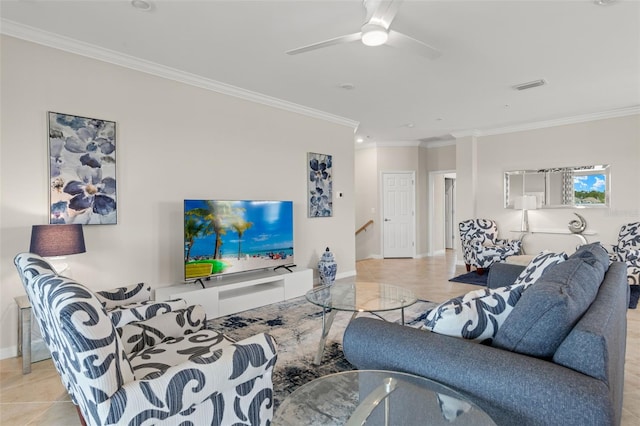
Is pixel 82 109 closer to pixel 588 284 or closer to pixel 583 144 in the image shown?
pixel 588 284

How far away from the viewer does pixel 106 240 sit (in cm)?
322

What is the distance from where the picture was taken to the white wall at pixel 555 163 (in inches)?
206

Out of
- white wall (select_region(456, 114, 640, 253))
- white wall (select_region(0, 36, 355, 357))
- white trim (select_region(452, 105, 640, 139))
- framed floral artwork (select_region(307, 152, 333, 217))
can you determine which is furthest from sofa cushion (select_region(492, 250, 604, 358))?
white trim (select_region(452, 105, 640, 139))

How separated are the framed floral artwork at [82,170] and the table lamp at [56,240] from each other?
45 cm

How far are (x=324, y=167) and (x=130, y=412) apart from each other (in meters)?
4.43

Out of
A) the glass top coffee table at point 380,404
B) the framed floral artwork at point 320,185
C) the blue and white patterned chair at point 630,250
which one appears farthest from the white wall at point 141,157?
the blue and white patterned chair at point 630,250

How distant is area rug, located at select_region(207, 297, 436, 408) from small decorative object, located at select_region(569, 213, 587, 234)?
3201mm

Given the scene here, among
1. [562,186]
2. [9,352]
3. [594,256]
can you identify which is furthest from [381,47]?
[562,186]

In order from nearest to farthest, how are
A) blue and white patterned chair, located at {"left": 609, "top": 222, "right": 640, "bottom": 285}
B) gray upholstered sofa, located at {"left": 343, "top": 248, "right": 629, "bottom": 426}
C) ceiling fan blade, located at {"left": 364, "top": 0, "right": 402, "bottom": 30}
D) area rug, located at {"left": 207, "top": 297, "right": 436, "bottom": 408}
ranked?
gray upholstered sofa, located at {"left": 343, "top": 248, "right": 629, "bottom": 426} → ceiling fan blade, located at {"left": 364, "top": 0, "right": 402, "bottom": 30} → area rug, located at {"left": 207, "top": 297, "right": 436, "bottom": 408} → blue and white patterned chair, located at {"left": 609, "top": 222, "right": 640, "bottom": 285}

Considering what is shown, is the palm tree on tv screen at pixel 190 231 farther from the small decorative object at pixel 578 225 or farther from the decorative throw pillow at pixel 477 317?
the small decorative object at pixel 578 225

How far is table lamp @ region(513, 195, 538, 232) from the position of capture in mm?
5906

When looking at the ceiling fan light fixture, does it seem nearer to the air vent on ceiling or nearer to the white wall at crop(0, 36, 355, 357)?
the white wall at crop(0, 36, 355, 357)

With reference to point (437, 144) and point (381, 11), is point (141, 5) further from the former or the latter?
point (437, 144)

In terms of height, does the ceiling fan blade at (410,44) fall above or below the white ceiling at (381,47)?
below
